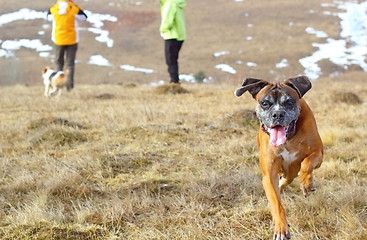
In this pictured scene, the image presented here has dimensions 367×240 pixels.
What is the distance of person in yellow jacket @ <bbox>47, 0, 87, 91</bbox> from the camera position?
12148mm

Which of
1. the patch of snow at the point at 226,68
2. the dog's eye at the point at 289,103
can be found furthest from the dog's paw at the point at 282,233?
the patch of snow at the point at 226,68

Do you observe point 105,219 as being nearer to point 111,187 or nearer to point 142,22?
point 111,187

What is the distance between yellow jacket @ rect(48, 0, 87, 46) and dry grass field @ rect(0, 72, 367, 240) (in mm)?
3998

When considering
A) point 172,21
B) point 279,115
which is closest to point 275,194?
point 279,115

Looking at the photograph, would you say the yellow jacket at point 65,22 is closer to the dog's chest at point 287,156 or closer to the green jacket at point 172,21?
the green jacket at point 172,21

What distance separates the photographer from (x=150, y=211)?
13.0ft

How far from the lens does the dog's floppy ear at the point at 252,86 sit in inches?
139

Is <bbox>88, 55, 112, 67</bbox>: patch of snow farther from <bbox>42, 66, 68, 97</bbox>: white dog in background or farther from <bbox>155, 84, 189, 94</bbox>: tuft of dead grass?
<bbox>155, 84, 189, 94</bbox>: tuft of dead grass

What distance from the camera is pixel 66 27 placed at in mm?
12148

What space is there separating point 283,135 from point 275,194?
349 mm

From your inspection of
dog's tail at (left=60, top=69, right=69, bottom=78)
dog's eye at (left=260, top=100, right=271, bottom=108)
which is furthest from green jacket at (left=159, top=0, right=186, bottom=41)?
dog's eye at (left=260, top=100, right=271, bottom=108)

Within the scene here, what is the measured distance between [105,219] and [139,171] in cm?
136

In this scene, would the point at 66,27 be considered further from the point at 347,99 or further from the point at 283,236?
the point at 283,236

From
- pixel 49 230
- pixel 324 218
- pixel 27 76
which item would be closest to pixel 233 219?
pixel 324 218
